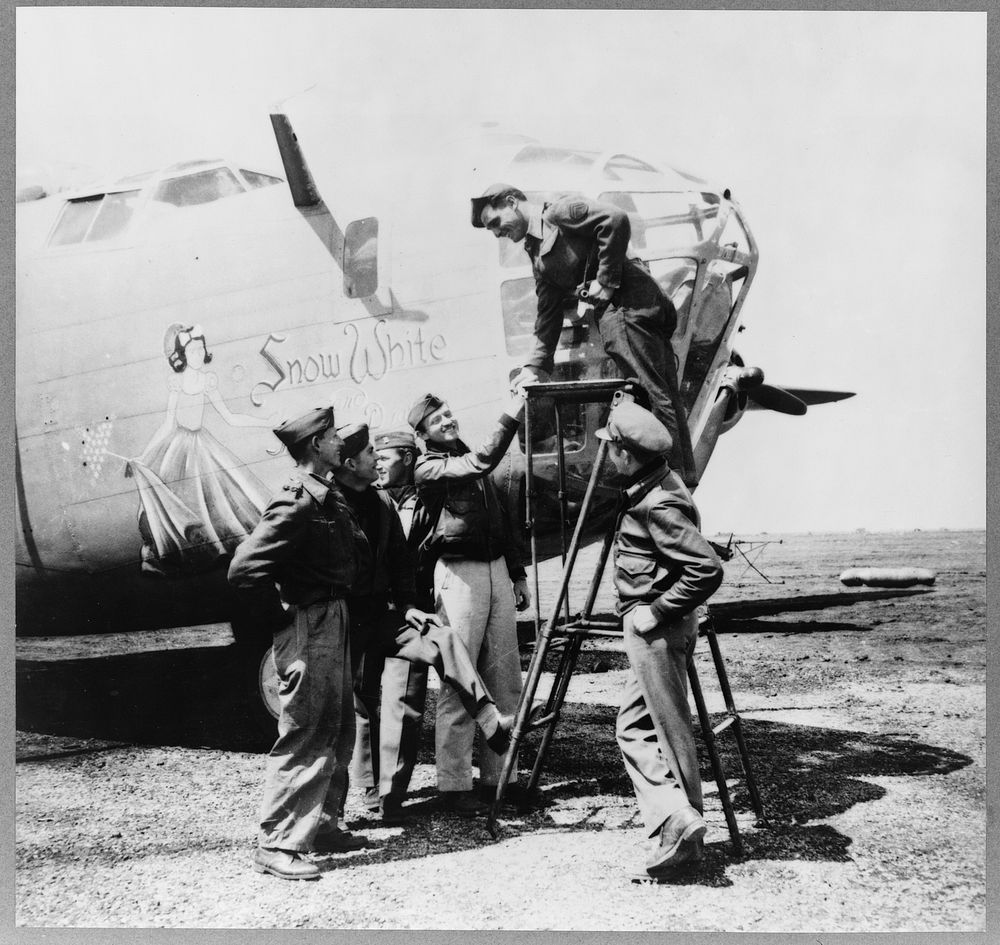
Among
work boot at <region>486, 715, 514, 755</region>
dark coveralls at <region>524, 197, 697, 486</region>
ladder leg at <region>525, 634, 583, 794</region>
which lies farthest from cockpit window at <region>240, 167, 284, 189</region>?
work boot at <region>486, 715, 514, 755</region>

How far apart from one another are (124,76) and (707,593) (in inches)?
183

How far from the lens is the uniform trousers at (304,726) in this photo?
4242mm

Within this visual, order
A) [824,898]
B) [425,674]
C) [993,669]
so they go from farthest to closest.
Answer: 1. [993,669]
2. [425,674]
3. [824,898]

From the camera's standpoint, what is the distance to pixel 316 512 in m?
4.31

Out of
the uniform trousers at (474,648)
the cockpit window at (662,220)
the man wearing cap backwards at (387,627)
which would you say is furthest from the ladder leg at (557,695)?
the cockpit window at (662,220)

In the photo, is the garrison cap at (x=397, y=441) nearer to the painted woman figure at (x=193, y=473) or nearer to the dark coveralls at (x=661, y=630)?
the painted woman figure at (x=193, y=473)

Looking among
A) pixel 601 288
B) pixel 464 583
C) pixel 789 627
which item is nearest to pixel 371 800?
pixel 464 583

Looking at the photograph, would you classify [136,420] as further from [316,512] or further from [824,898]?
[824,898]

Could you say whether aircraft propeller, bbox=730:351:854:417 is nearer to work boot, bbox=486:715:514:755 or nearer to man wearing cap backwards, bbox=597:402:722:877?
man wearing cap backwards, bbox=597:402:722:877

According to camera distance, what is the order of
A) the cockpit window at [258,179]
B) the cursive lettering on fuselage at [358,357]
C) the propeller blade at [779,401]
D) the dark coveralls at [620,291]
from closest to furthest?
1. the dark coveralls at [620,291]
2. the cursive lettering on fuselage at [358,357]
3. the cockpit window at [258,179]
4. the propeller blade at [779,401]

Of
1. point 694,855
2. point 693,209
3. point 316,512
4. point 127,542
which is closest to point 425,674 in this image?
point 316,512

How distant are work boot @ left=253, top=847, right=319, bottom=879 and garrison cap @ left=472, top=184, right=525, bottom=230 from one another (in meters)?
3.39

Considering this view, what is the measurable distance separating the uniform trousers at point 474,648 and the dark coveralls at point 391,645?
15 cm

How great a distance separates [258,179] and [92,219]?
48.5 inches
